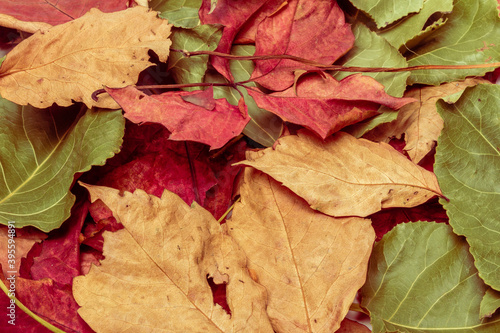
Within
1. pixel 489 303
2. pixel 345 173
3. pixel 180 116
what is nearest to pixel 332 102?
pixel 345 173

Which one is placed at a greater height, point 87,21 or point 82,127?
point 87,21

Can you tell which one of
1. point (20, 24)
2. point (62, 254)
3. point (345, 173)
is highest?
point (20, 24)

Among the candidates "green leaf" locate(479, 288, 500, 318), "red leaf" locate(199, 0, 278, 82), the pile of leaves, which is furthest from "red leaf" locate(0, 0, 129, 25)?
"green leaf" locate(479, 288, 500, 318)

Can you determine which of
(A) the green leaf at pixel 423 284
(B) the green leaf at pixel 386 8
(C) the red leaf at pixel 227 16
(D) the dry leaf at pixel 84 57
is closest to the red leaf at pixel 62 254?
(D) the dry leaf at pixel 84 57

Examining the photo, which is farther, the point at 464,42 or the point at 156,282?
the point at 464,42

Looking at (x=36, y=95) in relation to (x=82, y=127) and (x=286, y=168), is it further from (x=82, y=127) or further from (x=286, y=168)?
(x=286, y=168)

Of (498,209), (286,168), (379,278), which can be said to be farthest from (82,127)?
(498,209)

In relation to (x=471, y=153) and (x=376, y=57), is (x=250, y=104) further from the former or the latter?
(x=471, y=153)
